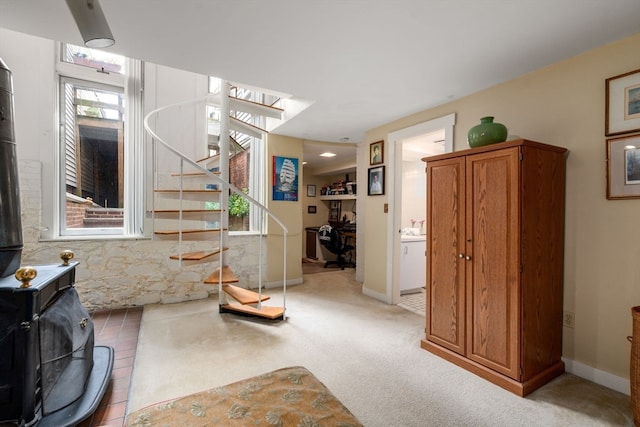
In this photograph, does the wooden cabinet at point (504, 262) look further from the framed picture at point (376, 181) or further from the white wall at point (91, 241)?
the white wall at point (91, 241)

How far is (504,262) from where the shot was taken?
6.45 feet

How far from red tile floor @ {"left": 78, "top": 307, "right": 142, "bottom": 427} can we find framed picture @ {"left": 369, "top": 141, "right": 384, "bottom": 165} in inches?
130

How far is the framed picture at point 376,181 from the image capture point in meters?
3.78

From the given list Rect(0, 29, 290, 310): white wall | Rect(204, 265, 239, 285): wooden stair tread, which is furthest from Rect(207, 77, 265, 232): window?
Rect(204, 265, 239, 285): wooden stair tread

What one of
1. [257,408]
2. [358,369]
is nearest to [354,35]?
[257,408]

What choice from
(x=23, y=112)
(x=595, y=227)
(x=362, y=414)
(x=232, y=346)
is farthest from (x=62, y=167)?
(x=595, y=227)

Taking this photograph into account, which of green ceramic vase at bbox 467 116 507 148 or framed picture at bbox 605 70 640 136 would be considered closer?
framed picture at bbox 605 70 640 136

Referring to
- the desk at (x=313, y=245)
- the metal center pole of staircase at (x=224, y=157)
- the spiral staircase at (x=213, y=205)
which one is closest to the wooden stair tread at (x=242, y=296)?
the spiral staircase at (x=213, y=205)

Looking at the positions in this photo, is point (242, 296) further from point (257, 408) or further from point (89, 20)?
point (89, 20)

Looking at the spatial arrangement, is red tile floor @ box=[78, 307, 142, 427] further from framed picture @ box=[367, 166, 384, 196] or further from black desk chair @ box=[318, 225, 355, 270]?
black desk chair @ box=[318, 225, 355, 270]

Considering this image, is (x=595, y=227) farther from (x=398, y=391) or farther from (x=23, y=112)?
(x=23, y=112)

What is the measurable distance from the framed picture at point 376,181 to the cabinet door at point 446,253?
4.14 ft

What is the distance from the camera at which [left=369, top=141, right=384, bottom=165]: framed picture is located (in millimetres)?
3790

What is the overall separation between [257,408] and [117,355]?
1.64 m
